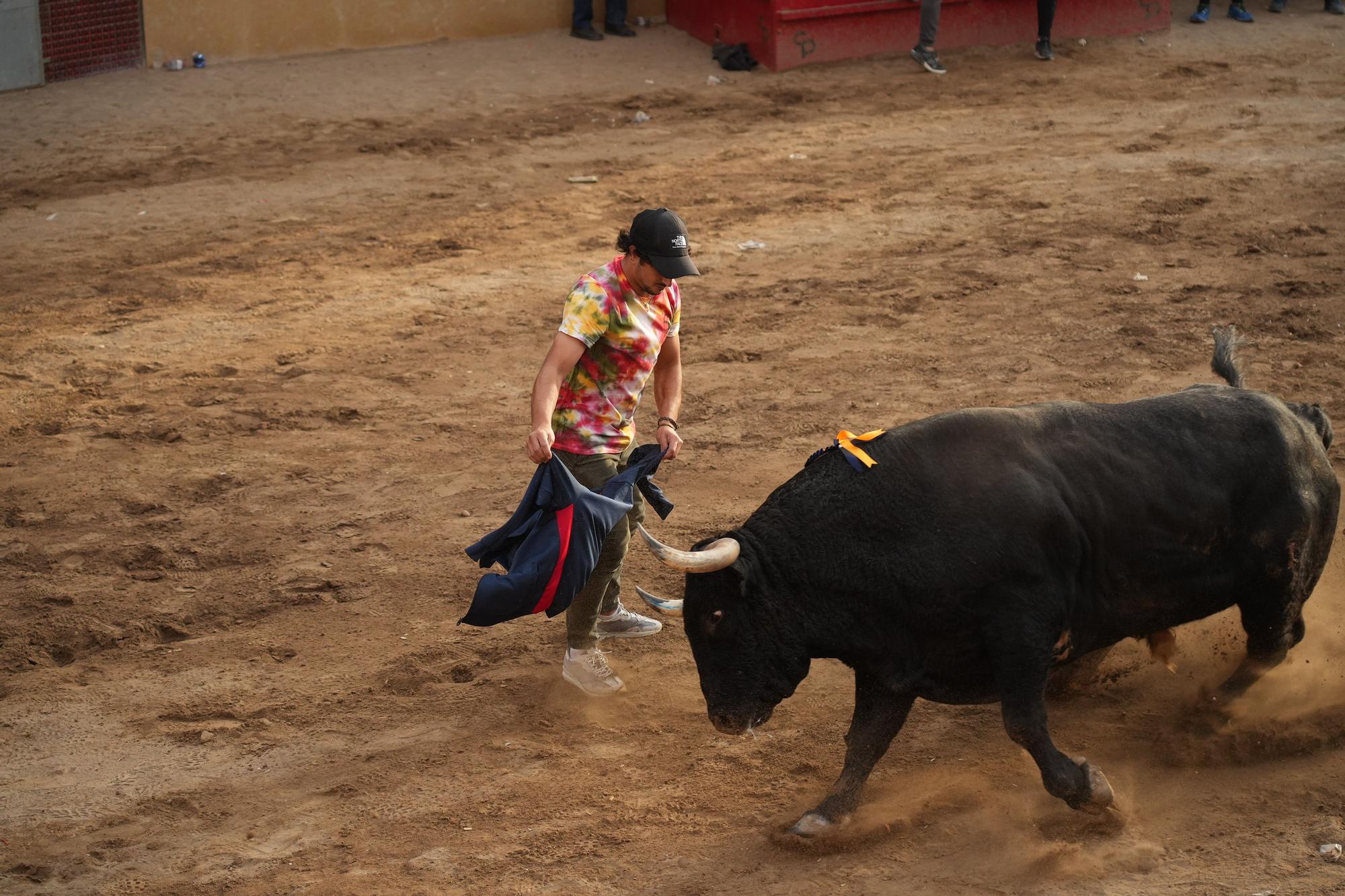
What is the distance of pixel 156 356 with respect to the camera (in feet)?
30.8

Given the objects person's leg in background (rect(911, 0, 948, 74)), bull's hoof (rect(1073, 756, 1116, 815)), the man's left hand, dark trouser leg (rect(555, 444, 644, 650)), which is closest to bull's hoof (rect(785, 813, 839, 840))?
bull's hoof (rect(1073, 756, 1116, 815))

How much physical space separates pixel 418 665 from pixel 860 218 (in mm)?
6945

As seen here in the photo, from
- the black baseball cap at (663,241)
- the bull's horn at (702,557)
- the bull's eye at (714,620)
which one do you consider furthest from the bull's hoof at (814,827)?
the black baseball cap at (663,241)

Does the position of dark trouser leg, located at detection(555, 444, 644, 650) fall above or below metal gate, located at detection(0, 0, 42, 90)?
below

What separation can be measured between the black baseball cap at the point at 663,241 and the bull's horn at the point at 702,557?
3.36 feet

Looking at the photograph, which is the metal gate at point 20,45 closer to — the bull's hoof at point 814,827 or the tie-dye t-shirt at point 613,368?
the tie-dye t-shirt at point 613,368

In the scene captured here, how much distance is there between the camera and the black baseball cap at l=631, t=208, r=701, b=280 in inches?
196

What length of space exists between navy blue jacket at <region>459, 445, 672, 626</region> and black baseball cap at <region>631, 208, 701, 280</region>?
825 mm

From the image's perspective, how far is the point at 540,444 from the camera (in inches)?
193

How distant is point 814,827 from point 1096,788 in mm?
983

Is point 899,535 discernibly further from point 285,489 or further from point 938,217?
point 938,217

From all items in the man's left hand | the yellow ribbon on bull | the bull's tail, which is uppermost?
the bull's tail

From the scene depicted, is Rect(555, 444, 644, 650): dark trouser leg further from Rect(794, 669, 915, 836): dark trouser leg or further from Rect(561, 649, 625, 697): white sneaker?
Rect(794, 669, 915, 836): dark trouser leg

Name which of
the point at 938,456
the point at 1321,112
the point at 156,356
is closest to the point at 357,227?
the point at 156,356
